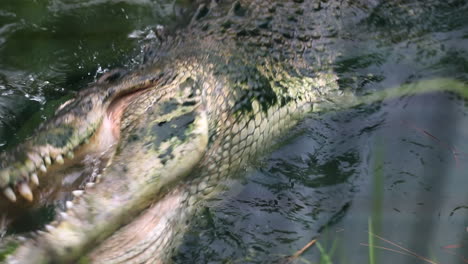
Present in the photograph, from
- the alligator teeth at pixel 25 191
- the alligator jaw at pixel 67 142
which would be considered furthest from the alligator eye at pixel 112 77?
the alligator teeth at pixel 25 191

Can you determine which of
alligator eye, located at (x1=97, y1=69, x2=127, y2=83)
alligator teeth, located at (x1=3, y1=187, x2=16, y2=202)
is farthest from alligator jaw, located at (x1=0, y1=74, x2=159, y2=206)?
alligator eye, located at (x1=97, y1=69, x2=127, y2=83)

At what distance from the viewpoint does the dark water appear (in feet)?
7.26

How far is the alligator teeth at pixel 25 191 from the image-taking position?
1.93m

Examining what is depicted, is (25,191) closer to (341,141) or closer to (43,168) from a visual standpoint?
(43,168)

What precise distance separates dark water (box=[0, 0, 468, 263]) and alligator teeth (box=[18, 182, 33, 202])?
0.64m

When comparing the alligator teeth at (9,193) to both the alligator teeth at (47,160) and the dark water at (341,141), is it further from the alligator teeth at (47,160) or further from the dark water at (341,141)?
the dark water at (341,141)

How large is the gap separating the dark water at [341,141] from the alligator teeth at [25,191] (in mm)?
636

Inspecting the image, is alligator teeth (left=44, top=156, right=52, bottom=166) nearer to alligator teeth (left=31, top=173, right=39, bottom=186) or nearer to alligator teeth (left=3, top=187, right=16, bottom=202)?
alligator teeth (left=31, top=173, right=39, bottom=186)

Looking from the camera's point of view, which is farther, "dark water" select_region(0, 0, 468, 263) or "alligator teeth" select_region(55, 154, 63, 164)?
"dark water" select_region(0, 0, 468, 263)

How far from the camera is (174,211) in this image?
2131 millimetres

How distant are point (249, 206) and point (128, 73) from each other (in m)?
0.86

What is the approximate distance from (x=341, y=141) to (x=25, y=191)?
1.52 meters

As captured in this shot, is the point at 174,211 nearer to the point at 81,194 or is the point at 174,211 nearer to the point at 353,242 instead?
the point at 81,194

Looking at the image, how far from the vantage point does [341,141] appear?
2701 millimetres
